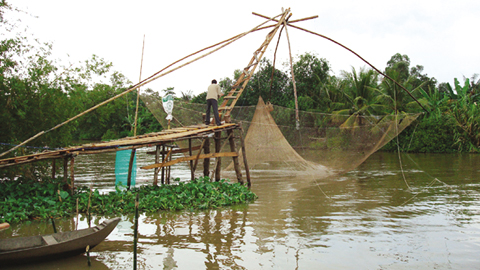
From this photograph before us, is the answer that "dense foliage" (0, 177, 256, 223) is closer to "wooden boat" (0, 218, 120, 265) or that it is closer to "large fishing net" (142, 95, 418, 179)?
"wooden boat" (0, 218, 120, 265)

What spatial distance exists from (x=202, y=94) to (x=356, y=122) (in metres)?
15.8

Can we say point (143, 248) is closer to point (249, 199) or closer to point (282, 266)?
point (282, 266)

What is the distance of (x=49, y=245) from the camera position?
3812 mm

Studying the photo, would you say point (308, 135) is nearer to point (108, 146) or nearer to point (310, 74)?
point (108, 146)

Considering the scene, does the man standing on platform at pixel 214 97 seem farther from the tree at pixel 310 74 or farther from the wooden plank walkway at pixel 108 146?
the tree at pixel 310 74

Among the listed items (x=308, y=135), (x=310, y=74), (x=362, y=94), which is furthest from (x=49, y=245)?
(x=310, y=74)

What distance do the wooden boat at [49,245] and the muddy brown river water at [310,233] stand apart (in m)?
0.15

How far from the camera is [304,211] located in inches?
254

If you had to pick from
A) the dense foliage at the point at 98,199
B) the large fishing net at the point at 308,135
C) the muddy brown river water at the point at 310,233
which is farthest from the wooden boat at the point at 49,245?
the large fishing net at the point at 308,135

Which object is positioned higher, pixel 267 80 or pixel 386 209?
pixel 267 80

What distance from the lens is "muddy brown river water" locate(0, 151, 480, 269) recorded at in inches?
164

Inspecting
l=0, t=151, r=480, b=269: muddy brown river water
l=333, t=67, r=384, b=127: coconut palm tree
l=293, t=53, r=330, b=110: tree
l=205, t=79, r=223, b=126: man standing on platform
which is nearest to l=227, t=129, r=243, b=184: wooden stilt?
l=205, t=79, r=223, b=126: man standing on platform

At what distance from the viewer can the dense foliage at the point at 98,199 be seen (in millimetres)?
5555

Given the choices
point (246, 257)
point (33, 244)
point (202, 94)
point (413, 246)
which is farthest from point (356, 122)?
point (202, 94)
